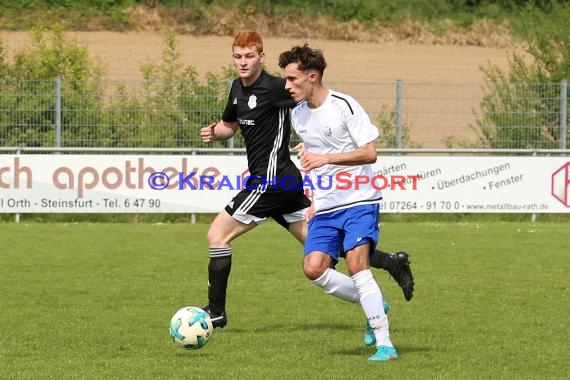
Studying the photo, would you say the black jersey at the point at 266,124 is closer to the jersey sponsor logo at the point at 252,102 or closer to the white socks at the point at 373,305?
the jersey sponsor logo at the point at 252,102

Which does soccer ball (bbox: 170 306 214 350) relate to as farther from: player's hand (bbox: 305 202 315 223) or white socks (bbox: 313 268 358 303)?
player's hand (bbox: 305 202 315 223)

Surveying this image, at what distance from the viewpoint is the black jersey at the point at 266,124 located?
374 inches

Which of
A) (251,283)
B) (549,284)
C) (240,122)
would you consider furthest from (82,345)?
(549,284)

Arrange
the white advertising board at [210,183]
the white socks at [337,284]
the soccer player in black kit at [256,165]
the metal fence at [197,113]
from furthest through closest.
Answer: the metal fence at [197,113] → the white advertising board at [210,183] → the soccer player in black kit at [256,165] → the white socks at [337,284]

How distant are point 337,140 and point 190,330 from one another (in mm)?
1592

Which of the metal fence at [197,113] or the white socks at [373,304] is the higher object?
the metal fence at [197,113]

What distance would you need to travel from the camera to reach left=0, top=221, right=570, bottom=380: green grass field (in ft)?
26.0

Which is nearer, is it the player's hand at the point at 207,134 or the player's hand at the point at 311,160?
the player's hand at the point at 311,160

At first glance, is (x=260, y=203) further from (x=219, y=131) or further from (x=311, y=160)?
(x=311, y=160)

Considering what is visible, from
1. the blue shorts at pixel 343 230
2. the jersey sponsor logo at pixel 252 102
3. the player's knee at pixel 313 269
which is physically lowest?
the player's knee at pixel 313 269

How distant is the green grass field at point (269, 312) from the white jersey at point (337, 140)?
1.04m

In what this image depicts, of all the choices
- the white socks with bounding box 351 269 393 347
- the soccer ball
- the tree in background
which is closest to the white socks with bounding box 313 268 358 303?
the white socks with bounding box 351 269 393 347

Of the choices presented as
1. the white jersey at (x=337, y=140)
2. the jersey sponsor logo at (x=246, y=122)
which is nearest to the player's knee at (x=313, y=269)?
the white jersey at (x=337, y=140)

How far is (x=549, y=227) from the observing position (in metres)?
19.9
